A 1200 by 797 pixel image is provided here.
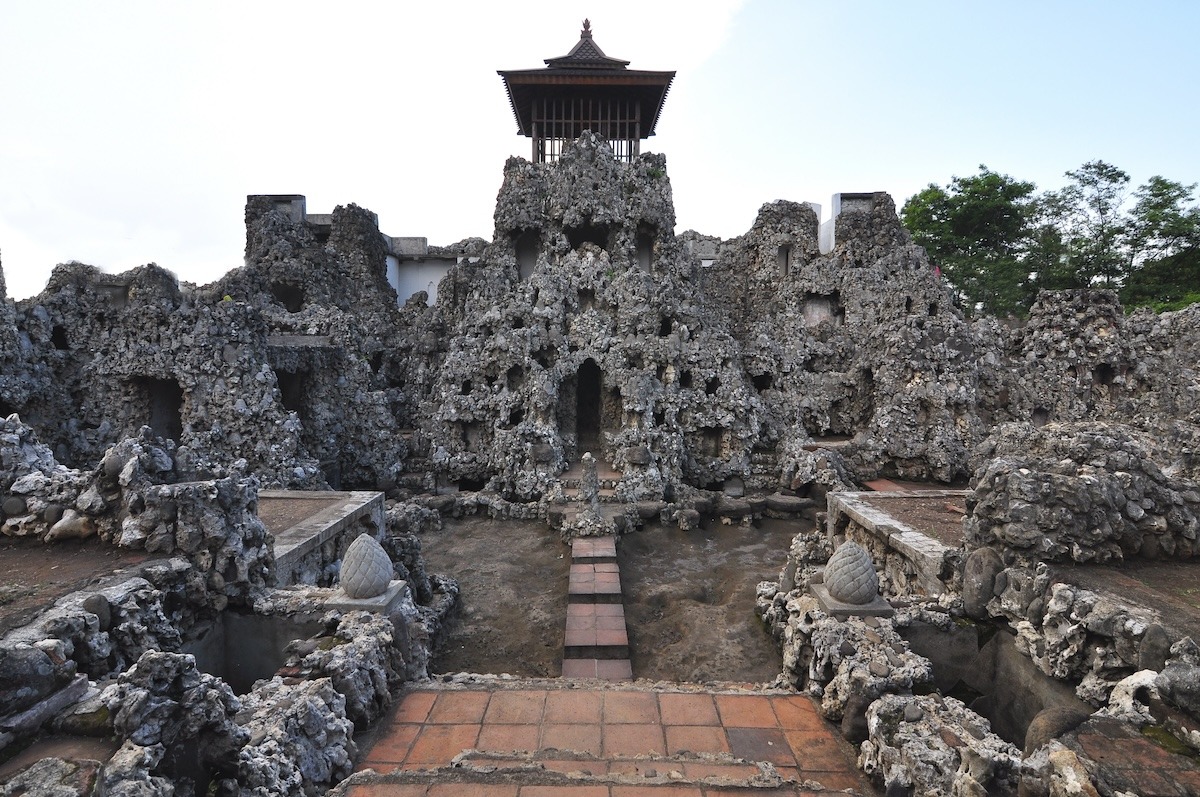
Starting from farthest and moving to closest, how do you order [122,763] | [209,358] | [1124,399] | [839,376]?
1. [839,376]
2. [1124,399]
3. [209,358]
4. [122,763]

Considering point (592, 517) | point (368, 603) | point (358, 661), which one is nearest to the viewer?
point (358, 661)

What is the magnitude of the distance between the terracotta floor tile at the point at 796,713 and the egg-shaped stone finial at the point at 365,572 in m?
3.11

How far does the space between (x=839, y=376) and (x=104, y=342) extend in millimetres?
16786

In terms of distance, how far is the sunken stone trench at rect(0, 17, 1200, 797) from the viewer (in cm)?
322

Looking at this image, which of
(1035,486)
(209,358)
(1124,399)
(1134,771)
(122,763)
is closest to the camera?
(122,763)

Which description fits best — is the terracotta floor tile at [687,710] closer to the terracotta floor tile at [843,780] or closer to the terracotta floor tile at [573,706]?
the terracotta floor tile at [573,706]

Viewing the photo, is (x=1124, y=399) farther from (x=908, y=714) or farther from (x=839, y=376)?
(x=908, y=714)

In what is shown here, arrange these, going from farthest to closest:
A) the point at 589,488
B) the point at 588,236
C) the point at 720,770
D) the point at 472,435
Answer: the point at 588,236, the point at 472,435, the point at 589,488, the point at 720,770

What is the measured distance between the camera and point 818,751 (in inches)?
146

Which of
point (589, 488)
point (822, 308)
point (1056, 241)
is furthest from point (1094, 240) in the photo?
point (589, 488)

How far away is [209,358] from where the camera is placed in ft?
34.9

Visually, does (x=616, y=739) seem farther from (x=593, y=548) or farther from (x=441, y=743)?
(x=593, y=548)

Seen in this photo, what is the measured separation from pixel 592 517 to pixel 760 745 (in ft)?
22.4

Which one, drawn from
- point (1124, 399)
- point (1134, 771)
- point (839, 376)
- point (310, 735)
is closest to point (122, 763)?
point (310, 735)
